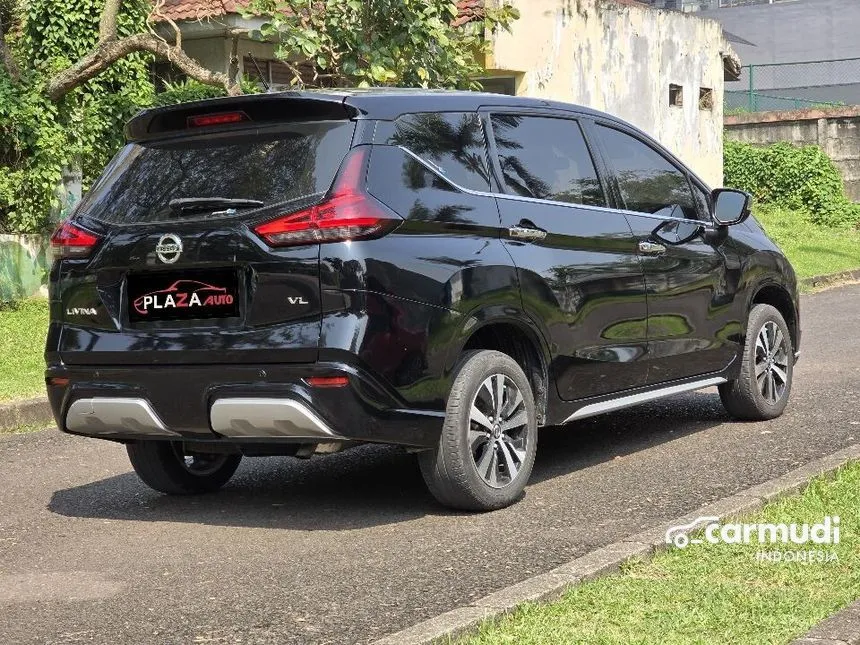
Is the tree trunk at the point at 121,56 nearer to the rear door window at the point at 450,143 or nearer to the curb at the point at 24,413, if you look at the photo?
the curb at the point at 24,413

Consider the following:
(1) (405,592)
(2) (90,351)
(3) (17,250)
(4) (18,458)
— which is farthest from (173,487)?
(3) (17,250)

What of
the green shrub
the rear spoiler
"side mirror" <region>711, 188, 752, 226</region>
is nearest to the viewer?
the rear spoiler

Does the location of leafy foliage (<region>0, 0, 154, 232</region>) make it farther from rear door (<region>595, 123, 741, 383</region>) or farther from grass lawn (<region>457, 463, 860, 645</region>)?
grass lawn (<region>457, 463, 860, 645</region>)

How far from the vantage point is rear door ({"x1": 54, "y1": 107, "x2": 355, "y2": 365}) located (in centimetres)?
588

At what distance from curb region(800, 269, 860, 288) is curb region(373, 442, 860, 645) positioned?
12.6 meters

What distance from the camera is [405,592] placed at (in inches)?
204

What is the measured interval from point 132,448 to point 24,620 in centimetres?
211

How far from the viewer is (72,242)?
6.45m

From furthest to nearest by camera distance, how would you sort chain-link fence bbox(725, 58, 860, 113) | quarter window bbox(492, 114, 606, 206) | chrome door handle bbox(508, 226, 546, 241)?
chain-link fence bbox(725, 58, 860, 113) < quarter window bbox(492, 114, 606, 206) < chrome door handle bbox(508, 226, 546, 241)

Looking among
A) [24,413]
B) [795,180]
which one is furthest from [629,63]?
[24,413]

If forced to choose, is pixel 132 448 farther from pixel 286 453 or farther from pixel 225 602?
pixel 225 602

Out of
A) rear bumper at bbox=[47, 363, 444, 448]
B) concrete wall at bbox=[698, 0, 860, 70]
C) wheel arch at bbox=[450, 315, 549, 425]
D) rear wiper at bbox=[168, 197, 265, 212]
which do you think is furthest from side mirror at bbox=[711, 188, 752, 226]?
concrete wall at bbox=[698, 0, 860, 70]

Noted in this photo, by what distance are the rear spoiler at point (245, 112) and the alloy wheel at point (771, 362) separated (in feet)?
11.5

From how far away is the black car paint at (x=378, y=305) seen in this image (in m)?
5.82
